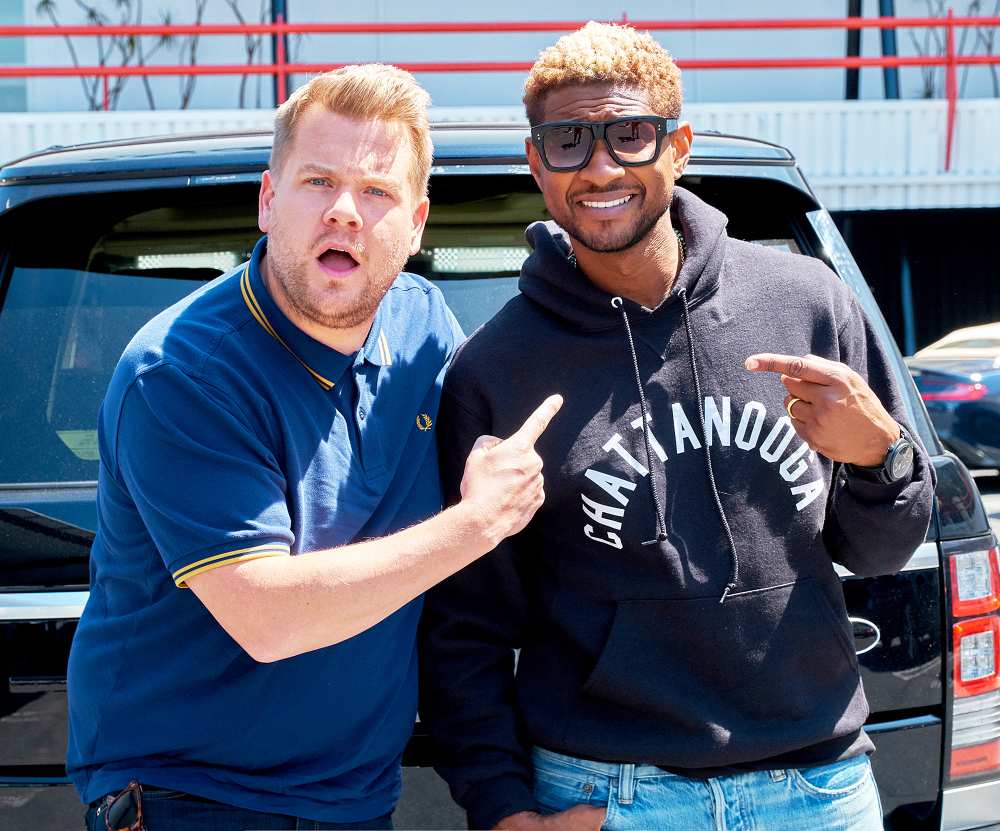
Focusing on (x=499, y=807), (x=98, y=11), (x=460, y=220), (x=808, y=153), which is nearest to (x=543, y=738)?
(x=499, y=807)

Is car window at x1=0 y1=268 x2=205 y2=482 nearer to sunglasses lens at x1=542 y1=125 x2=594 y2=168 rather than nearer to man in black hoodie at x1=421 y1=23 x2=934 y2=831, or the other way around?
man in black hoodie at x1=421 y1=23 x2=934 y2=831

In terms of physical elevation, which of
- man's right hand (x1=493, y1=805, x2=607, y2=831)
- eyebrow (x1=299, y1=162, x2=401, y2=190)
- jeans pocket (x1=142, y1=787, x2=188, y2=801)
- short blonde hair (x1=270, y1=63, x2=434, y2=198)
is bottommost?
man's right hand (x1=493, y1=805, x2=607, y2=831)

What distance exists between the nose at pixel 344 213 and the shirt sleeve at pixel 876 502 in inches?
33.2

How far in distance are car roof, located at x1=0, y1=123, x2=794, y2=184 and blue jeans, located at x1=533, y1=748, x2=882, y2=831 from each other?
4.30ft

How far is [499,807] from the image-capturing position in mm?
1811

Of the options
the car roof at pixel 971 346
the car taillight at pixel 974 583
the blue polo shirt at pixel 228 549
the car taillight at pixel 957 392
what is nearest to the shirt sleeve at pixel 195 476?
the blue polo shirt at pixel 228 549

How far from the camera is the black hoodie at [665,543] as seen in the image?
1789 mm

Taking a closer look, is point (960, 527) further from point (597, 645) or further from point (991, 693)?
point (597, 645)

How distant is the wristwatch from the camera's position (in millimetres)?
1778

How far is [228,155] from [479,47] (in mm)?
11852

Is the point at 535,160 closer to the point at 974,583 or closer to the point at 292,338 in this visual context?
the point at 292,338

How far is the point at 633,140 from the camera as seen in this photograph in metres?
1.88

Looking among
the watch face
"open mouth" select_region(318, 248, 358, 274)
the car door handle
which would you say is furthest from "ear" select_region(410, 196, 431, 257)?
the car door handle

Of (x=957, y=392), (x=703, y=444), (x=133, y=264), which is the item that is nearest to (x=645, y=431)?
(x=703, y=444)
